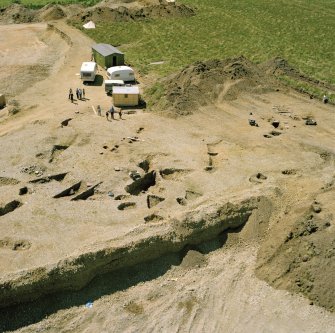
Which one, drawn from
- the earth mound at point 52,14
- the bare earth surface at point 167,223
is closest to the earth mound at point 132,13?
the earth mound at point 52,14

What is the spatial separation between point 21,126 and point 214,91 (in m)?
19.4

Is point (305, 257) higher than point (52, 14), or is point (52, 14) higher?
point (52, 14)

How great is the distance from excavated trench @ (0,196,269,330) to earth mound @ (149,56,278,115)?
54.2 feet

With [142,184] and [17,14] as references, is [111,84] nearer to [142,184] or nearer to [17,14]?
[142,184]

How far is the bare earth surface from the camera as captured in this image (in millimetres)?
22594

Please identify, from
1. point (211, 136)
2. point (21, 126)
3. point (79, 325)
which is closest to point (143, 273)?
point (79, 325)

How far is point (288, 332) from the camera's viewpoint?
71.9 feet

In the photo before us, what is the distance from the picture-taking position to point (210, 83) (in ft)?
148

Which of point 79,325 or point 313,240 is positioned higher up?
point 313,240

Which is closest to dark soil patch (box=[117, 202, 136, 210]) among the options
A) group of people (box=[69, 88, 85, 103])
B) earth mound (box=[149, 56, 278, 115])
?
earth mound (box=[149, 56, 278, 115])

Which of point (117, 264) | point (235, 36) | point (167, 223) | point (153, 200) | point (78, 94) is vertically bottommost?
point (117, 264)

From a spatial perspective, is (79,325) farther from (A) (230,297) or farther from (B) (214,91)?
(B) (214,91)

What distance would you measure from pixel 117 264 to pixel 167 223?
393 centimetres

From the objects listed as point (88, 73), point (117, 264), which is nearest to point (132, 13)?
point (88, 73)
